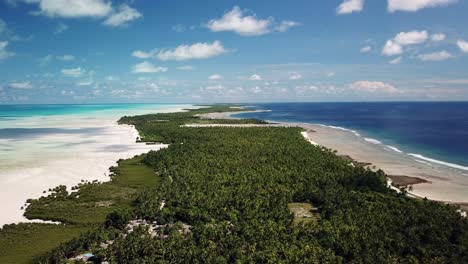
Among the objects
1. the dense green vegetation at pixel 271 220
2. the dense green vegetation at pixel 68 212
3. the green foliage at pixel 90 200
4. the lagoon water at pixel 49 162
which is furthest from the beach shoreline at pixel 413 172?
the lagoon water at pixel 49 162

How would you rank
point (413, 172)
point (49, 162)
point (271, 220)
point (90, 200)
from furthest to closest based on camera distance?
point (49, 162)
point (413, 172)
point (90, 200)
point (271, 220)

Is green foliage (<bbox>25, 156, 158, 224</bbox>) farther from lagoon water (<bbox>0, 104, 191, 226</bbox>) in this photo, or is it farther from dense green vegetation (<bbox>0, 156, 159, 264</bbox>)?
lagoon water (<bbox>0, 104, 191, 226</bbox>)

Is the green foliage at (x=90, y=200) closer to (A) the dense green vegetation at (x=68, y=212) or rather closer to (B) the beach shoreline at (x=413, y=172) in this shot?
(A) the dense green vegetation at (x=68, y=212)

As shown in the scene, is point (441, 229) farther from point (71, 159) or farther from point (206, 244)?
point (71, 159)

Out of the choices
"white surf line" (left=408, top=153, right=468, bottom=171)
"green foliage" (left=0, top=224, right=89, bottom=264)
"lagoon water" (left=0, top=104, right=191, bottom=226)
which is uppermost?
"lagoon water" (left=0, top=104, right=191, bottom=226)

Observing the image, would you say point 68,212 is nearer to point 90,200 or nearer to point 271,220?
point 90,200

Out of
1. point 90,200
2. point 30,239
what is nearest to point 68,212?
point 90,200

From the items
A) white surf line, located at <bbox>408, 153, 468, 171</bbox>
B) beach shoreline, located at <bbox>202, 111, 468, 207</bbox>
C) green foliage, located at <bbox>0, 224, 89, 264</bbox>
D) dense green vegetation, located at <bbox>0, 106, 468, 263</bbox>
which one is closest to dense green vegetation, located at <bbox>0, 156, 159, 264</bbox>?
green foliage, located at <bbox>0, 224, 89, 264</bbox>

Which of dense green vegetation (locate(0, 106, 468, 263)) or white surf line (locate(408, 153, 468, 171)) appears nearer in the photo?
dense green vegetation (locate(0, 106, 468, 263))
